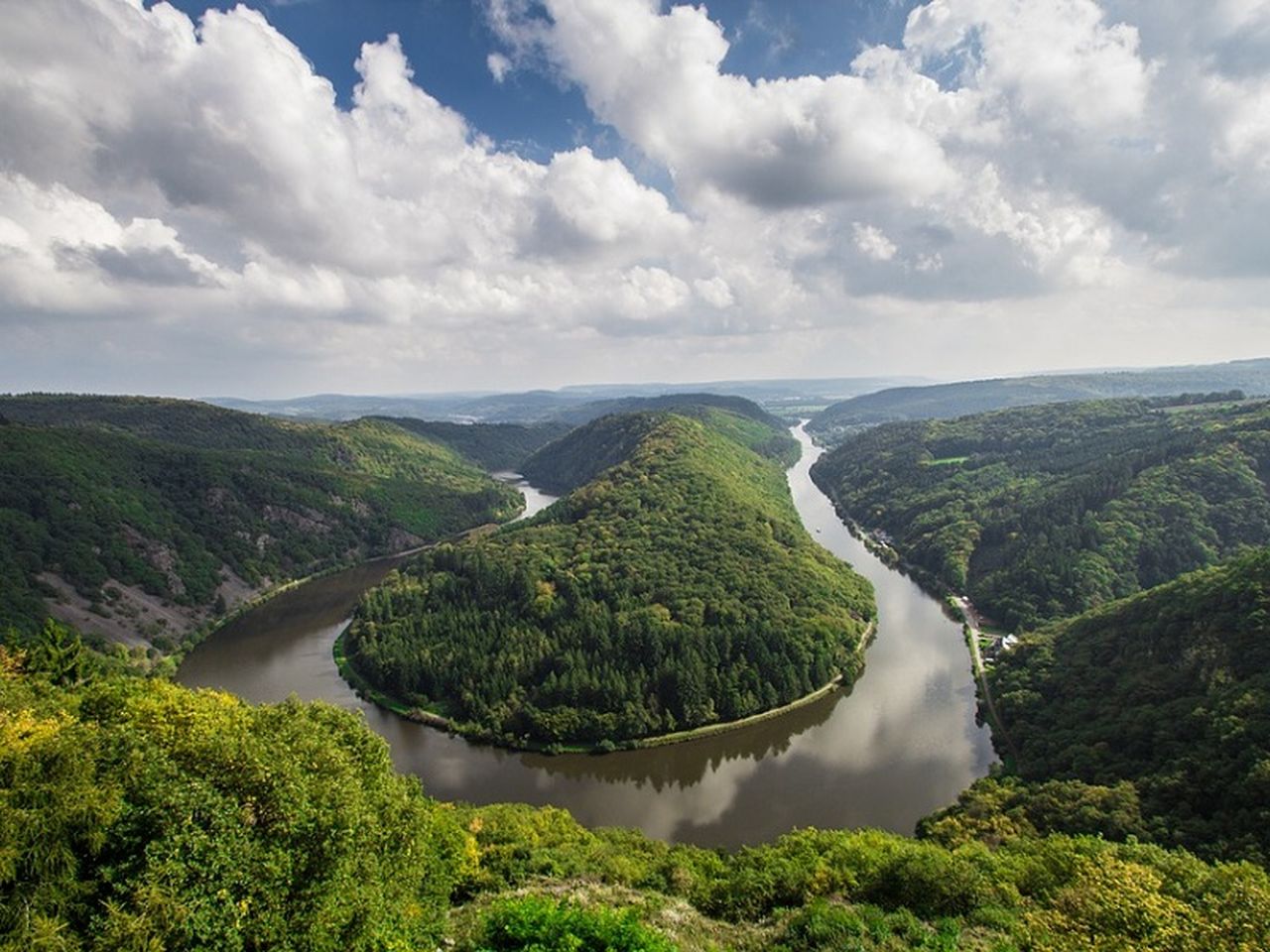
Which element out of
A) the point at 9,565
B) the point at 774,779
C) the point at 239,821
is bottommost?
the point at 774,779

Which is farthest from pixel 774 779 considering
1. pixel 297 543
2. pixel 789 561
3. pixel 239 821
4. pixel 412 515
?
pixel 412 515

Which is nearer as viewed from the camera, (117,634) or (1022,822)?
(1022,822)

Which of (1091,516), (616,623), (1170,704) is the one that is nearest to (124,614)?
(616,623)

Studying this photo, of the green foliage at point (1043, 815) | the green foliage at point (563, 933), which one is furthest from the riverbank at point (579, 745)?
the green foliage at point (563, 933)

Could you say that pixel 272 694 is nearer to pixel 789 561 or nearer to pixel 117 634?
pixel 117 634

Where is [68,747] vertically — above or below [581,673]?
above
